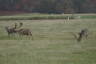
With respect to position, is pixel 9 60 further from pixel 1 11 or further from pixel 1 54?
pixel 1 11

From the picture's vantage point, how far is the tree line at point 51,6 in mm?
88875

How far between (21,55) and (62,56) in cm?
238

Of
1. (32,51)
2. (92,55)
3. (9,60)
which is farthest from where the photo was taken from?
(32,51)

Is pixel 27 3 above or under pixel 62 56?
above

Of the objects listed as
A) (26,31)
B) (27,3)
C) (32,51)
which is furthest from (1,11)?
(32,51)

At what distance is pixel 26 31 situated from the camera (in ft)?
88.6

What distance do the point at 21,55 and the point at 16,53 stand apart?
34.0 inches

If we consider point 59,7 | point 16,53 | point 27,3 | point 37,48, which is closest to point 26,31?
point 37,48

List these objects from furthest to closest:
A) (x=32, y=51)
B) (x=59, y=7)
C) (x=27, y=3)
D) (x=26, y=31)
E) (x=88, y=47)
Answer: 1. (x=27, y=3)
2. (x=59, y=7)
3. (x=26, y=31)
4. (x=88, y=47)
5. (x=32, y=51)

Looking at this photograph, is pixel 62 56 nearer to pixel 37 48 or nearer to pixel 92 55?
pixel 92 55

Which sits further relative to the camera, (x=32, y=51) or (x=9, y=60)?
(x=32, y=51)

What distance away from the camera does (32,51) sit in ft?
69.2

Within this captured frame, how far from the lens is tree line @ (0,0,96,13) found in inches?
3499

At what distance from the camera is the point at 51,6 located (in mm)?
88188
